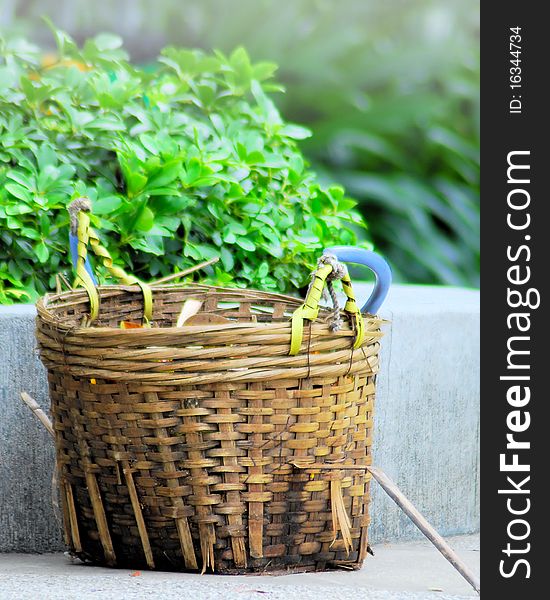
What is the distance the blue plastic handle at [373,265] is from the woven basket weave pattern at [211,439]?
0.49 ft

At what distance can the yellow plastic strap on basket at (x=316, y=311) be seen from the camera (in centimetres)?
200

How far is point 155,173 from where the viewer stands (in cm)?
282

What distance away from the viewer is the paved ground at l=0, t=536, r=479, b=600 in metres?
2.00

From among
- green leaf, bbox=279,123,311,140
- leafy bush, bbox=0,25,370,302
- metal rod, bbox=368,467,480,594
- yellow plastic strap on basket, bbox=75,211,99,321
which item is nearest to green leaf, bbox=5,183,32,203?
leafy bush, bbox=0,25,370,302

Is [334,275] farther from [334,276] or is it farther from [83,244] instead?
[83,244]

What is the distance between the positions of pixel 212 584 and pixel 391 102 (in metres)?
4.13

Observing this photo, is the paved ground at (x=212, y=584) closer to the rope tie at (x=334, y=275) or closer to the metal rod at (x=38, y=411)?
the metal rod at (x=38, y=411)

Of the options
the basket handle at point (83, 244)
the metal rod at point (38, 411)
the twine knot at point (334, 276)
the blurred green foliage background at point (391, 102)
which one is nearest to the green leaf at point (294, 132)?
the basket handle at point (83, 244)

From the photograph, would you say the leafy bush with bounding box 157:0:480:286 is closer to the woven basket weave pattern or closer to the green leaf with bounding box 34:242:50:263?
the green leaf with bounding box 34:242:50:263

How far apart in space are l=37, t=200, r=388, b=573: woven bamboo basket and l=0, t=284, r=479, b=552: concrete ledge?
327 mm

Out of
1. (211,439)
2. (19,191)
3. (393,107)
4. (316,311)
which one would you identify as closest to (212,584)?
(211,439)

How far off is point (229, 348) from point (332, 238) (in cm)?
127

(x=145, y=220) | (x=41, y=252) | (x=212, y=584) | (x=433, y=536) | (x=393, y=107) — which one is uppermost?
(x=393, y=107)

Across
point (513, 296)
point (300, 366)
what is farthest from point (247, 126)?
point (300, 366)
